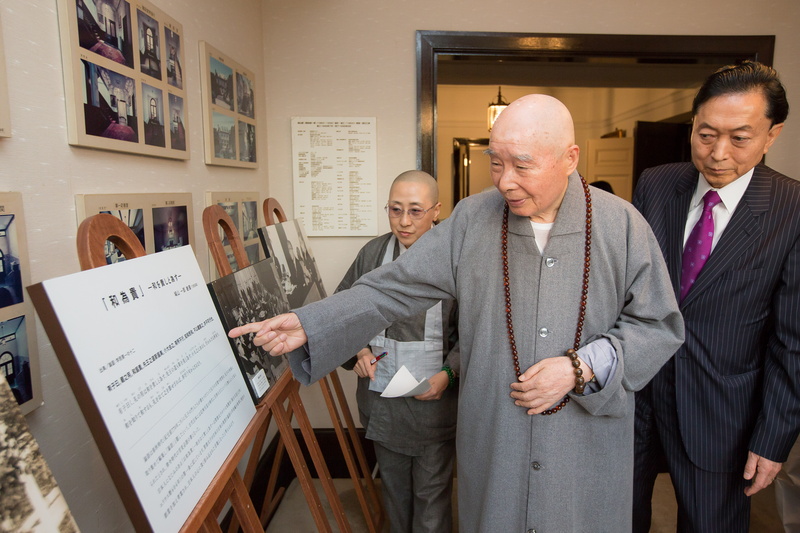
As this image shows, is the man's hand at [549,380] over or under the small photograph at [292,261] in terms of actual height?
under

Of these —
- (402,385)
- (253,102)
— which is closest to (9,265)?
(402,385)

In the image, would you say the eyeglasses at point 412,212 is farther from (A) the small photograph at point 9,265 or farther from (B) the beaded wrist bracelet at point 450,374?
(A) the small photograph at point 9,265

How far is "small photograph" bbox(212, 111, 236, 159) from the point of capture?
1937 millimetres

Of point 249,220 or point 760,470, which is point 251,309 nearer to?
point 249,220

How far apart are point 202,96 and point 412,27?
1274 millimetres

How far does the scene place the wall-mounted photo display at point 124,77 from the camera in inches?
43.9

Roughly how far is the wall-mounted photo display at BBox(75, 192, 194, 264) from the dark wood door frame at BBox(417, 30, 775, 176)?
58.2 inches

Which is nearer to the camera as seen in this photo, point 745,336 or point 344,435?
point 745,336

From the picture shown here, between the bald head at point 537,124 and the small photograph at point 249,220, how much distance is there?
143 cm

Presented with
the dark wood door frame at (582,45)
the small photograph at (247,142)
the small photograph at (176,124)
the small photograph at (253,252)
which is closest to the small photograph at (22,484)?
the small photograph at (176,124)

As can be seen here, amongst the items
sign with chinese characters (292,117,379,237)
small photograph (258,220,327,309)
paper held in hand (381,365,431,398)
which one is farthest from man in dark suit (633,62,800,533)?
sign with chinese characters (292,117,379,237)

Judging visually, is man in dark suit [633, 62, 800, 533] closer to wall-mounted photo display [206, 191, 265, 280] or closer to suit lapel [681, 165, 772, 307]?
suit lapel [681, 165, 772, 307]

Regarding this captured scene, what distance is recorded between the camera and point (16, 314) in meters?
0.96

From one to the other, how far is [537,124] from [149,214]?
43.0 inches
